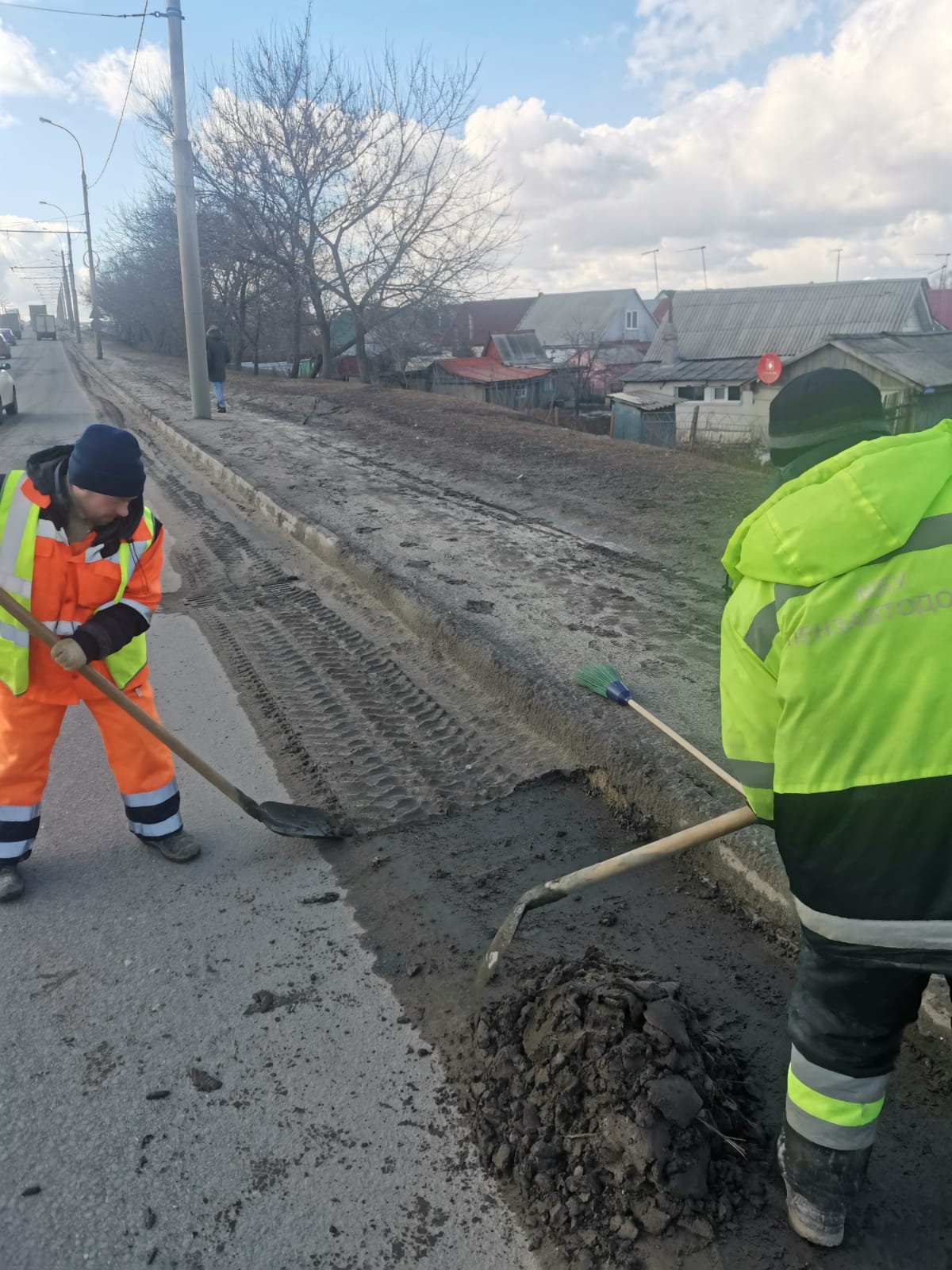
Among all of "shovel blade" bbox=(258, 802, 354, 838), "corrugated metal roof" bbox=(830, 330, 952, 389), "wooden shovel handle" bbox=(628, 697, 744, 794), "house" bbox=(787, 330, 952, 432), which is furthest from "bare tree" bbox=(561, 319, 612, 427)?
"shovel blade" bbox=(258, 802, 354, 838)

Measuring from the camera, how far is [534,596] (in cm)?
588

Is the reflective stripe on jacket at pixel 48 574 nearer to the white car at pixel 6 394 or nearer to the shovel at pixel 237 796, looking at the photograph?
the shovel at pixel 237 796

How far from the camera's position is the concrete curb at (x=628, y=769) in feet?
9.70

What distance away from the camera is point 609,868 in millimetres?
2252

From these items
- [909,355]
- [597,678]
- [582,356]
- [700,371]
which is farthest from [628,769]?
[582,356]

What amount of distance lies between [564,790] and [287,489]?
6.47 m

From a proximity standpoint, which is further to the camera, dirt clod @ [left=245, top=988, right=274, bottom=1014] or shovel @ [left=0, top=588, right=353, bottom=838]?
shovel @ [left=0, top=588, right=353, bottom=838]

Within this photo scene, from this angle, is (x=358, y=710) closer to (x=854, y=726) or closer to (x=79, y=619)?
(x=79, y=619)

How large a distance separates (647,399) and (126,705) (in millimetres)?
32926

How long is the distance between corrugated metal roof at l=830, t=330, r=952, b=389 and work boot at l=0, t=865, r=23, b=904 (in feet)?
85.4

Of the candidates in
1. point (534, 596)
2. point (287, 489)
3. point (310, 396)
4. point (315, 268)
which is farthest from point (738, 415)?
point (534, 596)

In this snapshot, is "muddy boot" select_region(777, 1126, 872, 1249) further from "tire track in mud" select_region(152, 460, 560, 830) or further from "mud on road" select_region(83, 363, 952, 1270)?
"tire track in mud" select_region(152, 460, 560, 830)

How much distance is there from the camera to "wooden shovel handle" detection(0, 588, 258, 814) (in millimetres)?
2963

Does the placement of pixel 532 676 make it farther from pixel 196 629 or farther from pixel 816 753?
pixel 816 753
